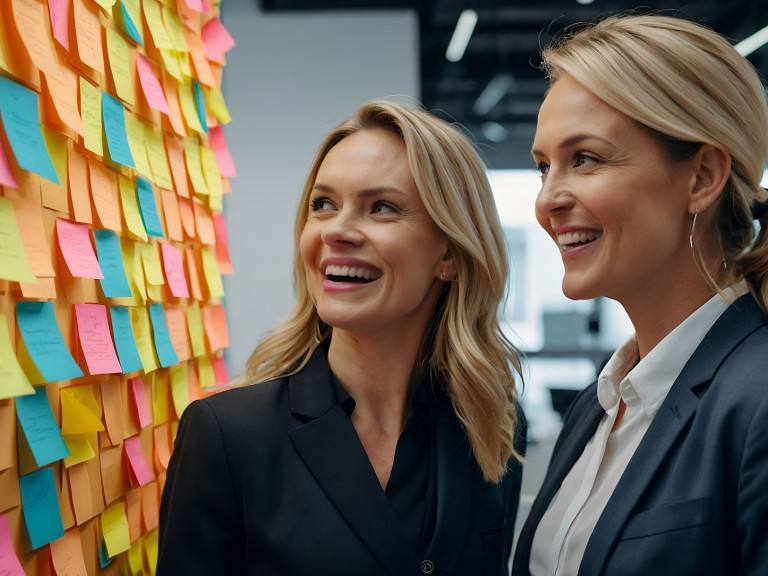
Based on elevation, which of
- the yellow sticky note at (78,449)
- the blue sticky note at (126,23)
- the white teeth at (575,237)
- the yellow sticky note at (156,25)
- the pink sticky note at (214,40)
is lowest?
the yellow sticky note at (78,449)

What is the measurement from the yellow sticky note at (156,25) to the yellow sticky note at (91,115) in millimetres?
279

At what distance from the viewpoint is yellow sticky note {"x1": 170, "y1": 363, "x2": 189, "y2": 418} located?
173cm

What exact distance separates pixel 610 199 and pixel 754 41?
8.19 m

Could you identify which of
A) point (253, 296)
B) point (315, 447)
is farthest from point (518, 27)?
point (315, 447)

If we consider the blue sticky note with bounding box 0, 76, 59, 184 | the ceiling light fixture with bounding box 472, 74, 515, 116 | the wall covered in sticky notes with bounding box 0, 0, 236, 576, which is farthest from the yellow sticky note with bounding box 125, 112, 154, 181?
the ceiling light fixture with bounding box 472, 74, 515, 116

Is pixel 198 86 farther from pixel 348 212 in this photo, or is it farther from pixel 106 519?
pixel 106 519

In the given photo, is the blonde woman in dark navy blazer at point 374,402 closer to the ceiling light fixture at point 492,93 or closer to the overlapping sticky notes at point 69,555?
the overlapping sticky notes at point 69,555

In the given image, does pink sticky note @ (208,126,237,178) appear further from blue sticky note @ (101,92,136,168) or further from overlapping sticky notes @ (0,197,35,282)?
overlapping sticky notes @ (0,197,35,282)

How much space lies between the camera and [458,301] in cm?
188

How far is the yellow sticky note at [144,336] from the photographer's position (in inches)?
59.2

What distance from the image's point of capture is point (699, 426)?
132 cm

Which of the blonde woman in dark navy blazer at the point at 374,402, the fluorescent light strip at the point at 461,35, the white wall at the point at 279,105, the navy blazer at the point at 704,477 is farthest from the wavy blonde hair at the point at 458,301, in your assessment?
the fluorescent light strip at the point at 461,35

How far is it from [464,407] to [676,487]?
1.89 feet

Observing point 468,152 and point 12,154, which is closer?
point 12,154
